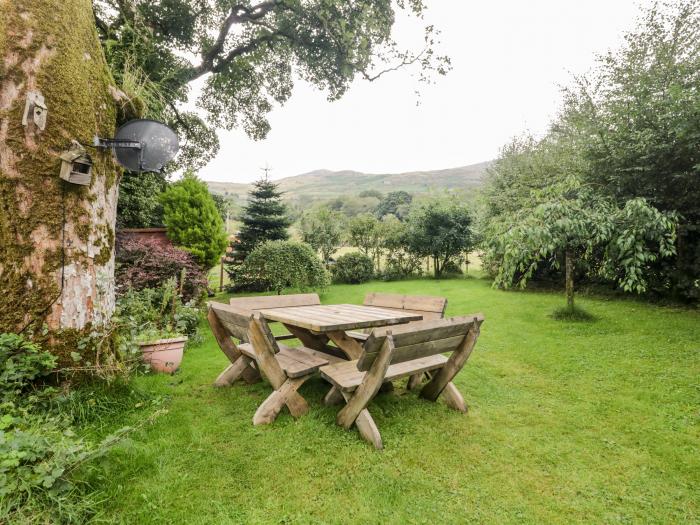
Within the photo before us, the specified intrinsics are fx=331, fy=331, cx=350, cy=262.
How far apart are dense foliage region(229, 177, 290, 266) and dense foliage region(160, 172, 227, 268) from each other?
12.4 feet

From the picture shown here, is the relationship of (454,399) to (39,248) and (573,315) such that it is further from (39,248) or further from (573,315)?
(573,315)

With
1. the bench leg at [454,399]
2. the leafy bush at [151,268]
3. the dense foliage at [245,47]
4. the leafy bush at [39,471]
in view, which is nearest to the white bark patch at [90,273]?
the leafy bush at [39,471]

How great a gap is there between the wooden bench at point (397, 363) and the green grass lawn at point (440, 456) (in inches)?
5.5

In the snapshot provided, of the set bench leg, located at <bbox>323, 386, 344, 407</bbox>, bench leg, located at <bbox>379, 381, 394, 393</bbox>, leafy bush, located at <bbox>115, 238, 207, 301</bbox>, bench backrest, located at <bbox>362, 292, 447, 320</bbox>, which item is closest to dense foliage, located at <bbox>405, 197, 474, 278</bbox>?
leafy bush, located at <bbox>115, 238, 207, 301</bbox>

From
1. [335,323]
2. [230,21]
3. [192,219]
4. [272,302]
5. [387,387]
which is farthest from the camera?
[230,21]

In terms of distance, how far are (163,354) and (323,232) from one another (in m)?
11.2

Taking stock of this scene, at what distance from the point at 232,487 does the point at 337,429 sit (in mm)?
995

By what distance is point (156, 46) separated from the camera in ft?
27.6

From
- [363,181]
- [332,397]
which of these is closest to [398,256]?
[332,397]

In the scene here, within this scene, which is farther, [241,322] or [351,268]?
[351,268]

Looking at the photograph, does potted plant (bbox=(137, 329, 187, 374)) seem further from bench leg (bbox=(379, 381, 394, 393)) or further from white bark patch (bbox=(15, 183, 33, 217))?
bench leg (bbox=(379, 381, 394, 393))

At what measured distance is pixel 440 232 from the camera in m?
15.0

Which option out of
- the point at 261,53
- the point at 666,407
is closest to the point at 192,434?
the point at 666,407

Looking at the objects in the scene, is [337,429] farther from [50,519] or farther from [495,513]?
[50,519]
